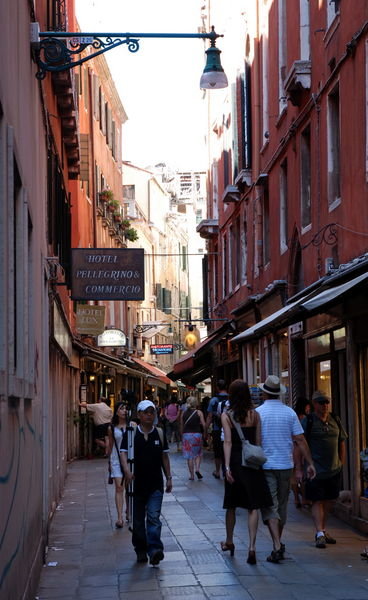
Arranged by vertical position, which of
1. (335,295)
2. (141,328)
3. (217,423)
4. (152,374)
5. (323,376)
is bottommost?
(217,423)

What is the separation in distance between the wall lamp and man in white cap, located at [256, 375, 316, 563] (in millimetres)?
3384

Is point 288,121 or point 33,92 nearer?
point 33,92

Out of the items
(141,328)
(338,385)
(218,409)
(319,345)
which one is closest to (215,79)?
(338,385)

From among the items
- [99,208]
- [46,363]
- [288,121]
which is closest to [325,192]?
[288,121]

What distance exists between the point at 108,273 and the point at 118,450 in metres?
4.89

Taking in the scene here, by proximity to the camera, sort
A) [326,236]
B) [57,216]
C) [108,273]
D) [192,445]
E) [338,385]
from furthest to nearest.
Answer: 1. [192,445]
2. [108,273]
3. [57,216]
4. [326,236]
5. [338,385]

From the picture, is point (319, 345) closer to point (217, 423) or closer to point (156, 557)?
point (217, 423)

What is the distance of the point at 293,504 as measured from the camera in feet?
55.8

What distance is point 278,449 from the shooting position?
11.6 m

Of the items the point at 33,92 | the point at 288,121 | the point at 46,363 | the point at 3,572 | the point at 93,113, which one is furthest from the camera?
the point at 93,113

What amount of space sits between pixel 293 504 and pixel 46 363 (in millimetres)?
5655

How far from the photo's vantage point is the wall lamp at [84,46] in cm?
1055

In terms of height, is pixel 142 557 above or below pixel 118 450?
below

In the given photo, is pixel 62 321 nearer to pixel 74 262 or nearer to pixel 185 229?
pixel 74 262
